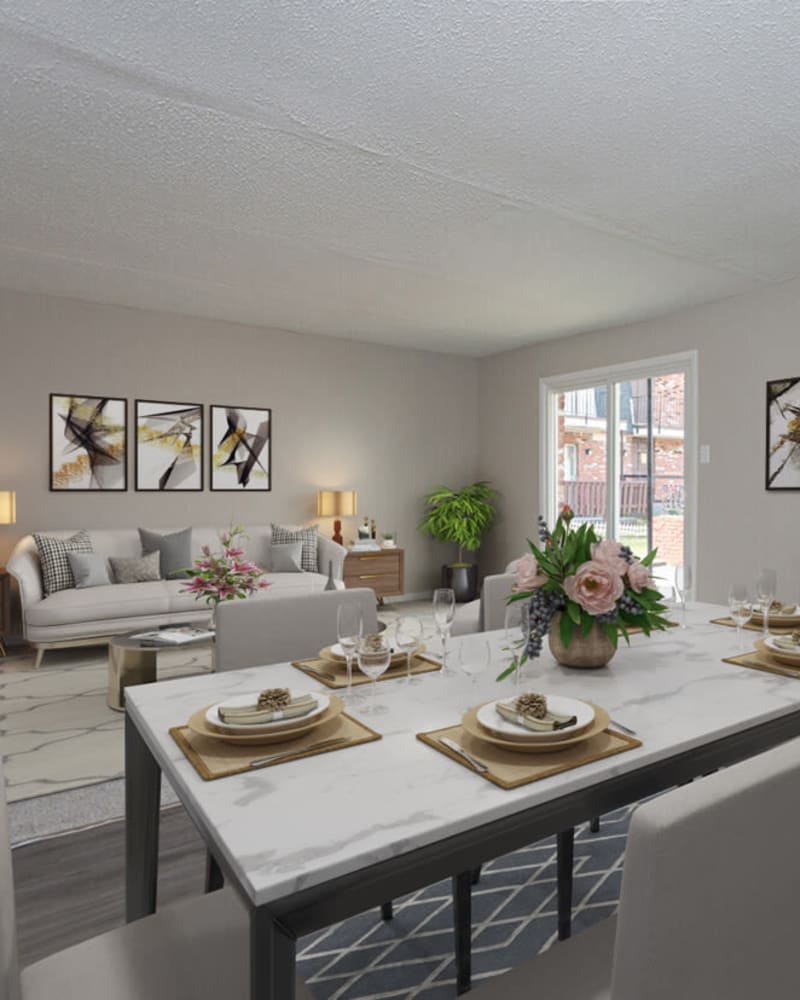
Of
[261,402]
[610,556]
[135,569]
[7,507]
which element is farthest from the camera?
[261,402]

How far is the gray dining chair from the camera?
1.91 meters

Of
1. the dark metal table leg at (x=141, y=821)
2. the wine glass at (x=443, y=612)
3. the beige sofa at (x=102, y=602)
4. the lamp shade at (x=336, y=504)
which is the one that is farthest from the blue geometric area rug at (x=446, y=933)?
the lamp shade at (x=336, y=504)

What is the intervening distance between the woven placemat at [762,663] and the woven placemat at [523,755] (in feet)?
2.09

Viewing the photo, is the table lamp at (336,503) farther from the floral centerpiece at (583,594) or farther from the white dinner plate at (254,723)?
the white dinner plate at (254,723)

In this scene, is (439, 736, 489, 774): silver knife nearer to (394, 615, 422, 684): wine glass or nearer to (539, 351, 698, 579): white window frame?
(394, 615, 422, 684): wine glass

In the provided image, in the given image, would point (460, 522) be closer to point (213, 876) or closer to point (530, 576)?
point (530, 576)

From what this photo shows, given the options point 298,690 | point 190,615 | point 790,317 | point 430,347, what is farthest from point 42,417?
point 790,317

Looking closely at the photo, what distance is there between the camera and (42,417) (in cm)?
525

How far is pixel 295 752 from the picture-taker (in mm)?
1146

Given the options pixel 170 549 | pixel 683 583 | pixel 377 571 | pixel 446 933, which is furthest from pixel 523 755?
pixel 377 571

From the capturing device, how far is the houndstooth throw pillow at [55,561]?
4.73 meters

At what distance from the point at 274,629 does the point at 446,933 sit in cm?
91

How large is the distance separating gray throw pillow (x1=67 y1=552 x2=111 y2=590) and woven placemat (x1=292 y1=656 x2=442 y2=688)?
3.63 meters

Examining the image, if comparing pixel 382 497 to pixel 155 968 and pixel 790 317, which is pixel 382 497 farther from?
pixel 155 968
